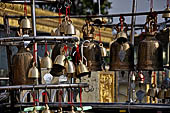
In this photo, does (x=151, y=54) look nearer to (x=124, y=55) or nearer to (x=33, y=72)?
(x=124, y=55)

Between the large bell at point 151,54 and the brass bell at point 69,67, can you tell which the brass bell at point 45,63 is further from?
the large bell at point 151,54

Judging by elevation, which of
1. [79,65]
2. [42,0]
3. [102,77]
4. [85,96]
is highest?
[42,0]

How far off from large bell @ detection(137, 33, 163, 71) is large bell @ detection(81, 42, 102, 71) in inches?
20.0

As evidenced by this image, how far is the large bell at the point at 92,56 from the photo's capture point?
3.21 meters

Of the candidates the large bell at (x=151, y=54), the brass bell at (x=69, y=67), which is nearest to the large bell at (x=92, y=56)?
the large bell at (x=151, y=54)

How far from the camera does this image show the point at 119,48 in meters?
3.09

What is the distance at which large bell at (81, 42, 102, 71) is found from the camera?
10.5 ft

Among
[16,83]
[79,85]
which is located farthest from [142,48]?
[16,83]

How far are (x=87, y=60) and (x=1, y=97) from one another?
1.27 m

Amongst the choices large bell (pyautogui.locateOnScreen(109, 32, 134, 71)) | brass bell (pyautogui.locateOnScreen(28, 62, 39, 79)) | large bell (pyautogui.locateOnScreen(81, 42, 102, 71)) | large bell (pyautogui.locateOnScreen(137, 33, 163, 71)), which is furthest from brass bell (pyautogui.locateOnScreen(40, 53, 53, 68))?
large bell (pyautogui.locateOnScreen(137, 33, 163, 71))

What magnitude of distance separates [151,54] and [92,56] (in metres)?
0.68

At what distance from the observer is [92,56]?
322cm

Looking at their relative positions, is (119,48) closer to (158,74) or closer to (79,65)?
(79,65)

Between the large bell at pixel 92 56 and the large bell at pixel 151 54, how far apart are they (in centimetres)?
51
